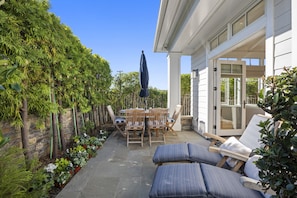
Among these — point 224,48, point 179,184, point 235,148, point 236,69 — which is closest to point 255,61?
point 236,69

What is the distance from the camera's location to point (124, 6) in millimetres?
7078

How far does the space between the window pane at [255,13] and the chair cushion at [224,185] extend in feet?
8.82

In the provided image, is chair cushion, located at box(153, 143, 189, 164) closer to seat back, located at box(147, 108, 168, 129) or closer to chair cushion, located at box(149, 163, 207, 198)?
chair cushion, located at box(149, 163, 207, 198)

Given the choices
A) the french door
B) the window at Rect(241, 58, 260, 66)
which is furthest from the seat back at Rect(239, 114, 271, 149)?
the window at Rect(241, 58, 260, 66)

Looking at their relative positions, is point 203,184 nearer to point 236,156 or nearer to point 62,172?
point 236,156

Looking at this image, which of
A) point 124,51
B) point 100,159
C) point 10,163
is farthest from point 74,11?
point 10,163

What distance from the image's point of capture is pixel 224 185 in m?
1.79

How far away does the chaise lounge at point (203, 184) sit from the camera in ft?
5.49

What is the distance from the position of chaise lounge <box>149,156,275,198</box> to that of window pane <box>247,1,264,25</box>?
8.18ft

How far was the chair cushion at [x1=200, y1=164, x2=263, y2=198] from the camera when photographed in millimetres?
1664

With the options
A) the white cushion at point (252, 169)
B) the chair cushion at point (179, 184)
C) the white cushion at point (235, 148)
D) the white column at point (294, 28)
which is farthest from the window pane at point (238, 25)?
the chair cushion at point (179, 184)

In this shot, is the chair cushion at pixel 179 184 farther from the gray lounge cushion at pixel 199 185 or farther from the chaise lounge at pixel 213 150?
the chaise lounge at pixel 213 150

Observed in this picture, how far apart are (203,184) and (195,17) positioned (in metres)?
3.21

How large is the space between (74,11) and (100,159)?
5940 millimetres
